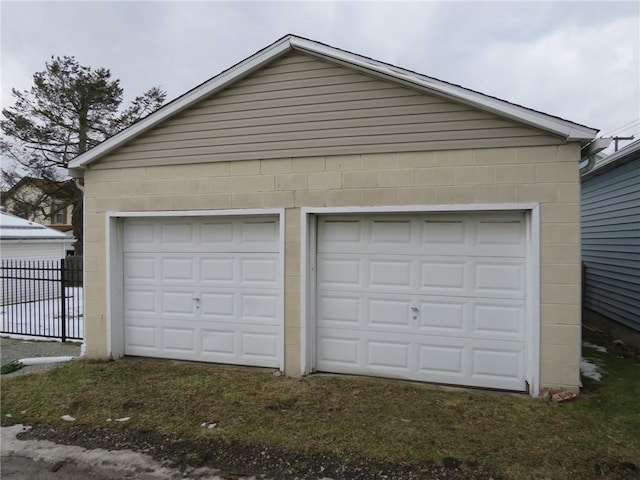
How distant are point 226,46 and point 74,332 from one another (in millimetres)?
9357

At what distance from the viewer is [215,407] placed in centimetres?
493

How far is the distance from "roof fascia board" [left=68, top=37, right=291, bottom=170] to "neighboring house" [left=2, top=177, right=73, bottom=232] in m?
19.9

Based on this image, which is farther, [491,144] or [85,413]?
[491,144]

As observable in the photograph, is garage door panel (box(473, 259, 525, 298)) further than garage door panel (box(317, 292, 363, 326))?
No

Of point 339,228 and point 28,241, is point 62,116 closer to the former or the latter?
point 28,241

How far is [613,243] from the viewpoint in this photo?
9.17 metres

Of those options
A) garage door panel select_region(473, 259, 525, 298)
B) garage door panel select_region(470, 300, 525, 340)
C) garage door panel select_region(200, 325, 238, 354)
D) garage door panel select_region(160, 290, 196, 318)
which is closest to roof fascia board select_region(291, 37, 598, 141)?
garage door panel select_region(473, 259, 525, 298)

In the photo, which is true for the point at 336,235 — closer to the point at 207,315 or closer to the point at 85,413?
the point at 207,315

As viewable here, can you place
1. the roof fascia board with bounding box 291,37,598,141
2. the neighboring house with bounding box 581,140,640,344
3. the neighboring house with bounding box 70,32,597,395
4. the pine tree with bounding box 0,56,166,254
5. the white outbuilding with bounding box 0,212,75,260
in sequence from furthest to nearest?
1. the pine tree with bounding box 0,56,166,254
2. the white outbuilding with bounding box 0,212,75,260
3. the neighboring house with bounding box 581,140,640,344
4. the neighboring house with bounding box 70,32,597,395
5. the roof fascia board with bounding box 291,37,598,141

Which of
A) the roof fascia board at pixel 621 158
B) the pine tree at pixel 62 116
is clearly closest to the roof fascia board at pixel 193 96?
the roof fascia board at pixel 621 158

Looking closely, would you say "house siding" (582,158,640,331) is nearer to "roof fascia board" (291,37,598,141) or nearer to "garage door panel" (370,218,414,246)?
"roof fascia board" (291,37,598,141)

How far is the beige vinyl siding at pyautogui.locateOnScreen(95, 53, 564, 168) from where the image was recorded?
218 inches

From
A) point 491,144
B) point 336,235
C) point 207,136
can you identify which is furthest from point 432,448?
point 207,136

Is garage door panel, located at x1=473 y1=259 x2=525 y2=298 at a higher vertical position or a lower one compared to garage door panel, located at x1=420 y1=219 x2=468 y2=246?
lower
